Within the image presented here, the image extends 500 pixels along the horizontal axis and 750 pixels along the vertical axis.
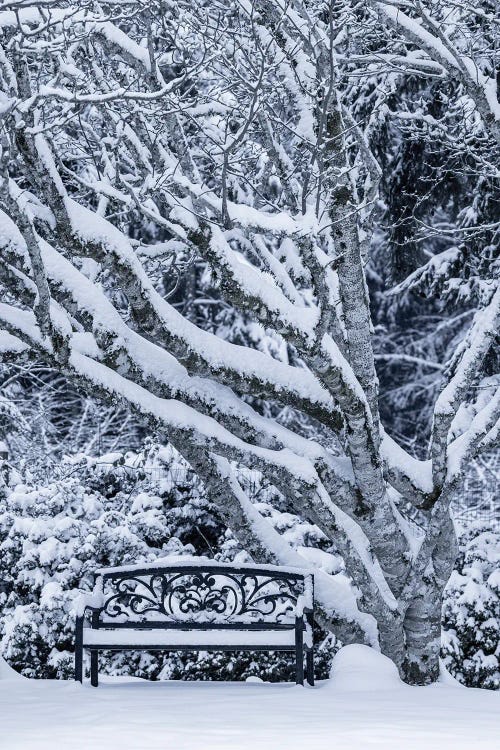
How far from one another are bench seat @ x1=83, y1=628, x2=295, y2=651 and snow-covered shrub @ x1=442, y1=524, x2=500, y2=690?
1863mm

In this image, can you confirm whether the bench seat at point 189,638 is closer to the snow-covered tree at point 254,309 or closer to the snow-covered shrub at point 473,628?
the snow-covered tree at point 254,309

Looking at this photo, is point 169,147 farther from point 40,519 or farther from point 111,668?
point 111,668

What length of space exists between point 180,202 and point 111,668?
4008mm

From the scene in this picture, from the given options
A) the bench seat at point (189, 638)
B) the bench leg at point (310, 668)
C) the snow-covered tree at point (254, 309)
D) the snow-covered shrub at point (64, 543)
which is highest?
the snow-covered tree at point (254, 309)

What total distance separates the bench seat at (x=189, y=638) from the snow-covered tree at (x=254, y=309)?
427 mm

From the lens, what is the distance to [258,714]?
4746 mm

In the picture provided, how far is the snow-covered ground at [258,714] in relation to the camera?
3.93 metres

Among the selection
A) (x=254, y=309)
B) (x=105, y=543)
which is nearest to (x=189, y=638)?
(x=105, y=543)

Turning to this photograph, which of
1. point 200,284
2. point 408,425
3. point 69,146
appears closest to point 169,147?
point 69,146

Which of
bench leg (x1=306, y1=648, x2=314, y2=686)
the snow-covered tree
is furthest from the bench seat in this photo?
the snow-covered tree

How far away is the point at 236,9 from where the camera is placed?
22.5ft

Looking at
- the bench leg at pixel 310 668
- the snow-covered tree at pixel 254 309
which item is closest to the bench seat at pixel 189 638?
the bench leg at pixel 310 668

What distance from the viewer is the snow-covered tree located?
557 centimetres

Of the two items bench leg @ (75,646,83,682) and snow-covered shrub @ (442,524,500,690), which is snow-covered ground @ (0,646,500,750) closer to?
bench leg @ (75,646,83,682)
